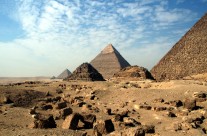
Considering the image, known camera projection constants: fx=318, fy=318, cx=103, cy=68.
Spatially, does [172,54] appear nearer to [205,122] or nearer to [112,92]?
[112,92]

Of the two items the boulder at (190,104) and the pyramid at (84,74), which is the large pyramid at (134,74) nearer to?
the pyramid at (84,74)

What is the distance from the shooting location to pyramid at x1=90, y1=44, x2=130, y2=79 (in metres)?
57.9

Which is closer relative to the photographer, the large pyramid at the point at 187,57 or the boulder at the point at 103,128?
the boulder at the point at 103,128

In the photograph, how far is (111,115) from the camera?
12273 millimetres

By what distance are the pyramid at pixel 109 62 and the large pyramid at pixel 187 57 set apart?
1451cm

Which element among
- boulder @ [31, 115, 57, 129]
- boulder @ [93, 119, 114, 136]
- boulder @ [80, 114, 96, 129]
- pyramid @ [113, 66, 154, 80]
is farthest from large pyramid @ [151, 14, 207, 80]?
boulder @ [93, 119, 114, 136]

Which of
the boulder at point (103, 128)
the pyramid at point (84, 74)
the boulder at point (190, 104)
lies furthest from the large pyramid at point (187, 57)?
the boulder at point (103, 128)

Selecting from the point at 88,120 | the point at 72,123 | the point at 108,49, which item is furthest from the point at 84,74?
the point at 72,123

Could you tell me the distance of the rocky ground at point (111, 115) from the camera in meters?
8.23

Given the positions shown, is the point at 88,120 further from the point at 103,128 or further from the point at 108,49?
the point at 108,49

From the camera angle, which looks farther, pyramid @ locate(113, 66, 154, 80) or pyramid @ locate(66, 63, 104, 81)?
pyramid @ locate(66, 63, 104, 81)

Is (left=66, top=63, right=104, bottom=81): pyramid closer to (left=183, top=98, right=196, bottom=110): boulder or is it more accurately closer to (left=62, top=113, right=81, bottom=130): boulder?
(left=183, top=98, right=196, bottom=110): boulder

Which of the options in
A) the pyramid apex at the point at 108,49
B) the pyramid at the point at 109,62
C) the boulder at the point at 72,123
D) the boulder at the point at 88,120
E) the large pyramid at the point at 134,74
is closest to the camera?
the boulder at the point at 72,123

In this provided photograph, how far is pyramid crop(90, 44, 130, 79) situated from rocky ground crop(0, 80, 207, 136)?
1393 inches
